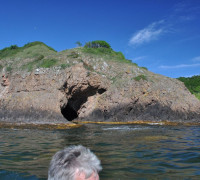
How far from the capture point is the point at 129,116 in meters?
21.8

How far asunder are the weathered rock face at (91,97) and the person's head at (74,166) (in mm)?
17288

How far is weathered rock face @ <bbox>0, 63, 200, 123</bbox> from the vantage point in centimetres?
1995

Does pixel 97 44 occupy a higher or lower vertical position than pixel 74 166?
higher

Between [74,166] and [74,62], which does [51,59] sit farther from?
[74,166]

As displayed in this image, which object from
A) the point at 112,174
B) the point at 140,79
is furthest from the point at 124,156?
the point at 140,79

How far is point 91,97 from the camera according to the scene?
80.9ft

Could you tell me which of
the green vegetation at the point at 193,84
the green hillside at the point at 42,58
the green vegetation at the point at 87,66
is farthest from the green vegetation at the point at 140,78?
the green vegetation at the point at 193,84

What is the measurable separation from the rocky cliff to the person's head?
55.7 feet

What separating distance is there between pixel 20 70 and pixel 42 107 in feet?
21.8

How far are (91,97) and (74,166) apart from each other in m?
22.7

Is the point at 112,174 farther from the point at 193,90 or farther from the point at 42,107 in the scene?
the point at 193,90

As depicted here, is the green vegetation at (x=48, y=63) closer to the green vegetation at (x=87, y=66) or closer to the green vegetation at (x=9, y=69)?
the green vegetation at (x=87, y=66)

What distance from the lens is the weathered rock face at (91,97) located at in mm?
19953

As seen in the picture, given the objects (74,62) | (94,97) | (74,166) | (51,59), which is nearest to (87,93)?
(94,97)
